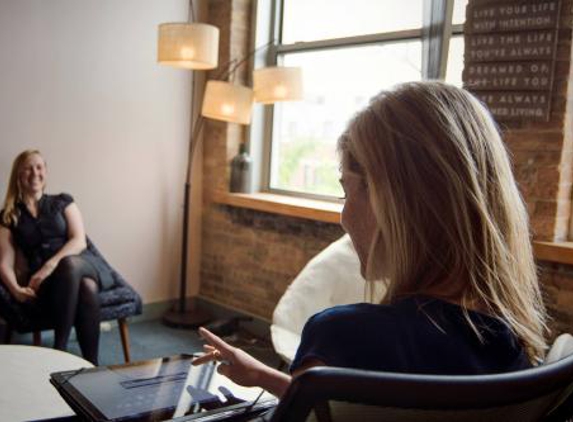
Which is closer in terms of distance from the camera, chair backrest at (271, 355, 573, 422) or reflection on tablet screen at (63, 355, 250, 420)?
chair backrest at (271, 355, 573, 422)

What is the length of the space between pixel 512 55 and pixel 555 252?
2.76ft

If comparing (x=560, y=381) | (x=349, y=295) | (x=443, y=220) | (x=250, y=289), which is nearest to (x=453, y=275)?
(x=443, y=220)

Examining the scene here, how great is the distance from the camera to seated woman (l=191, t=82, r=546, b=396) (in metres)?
0.69

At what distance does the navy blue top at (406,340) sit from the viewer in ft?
2.21

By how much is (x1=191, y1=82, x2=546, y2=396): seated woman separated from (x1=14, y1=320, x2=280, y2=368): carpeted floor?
262cm

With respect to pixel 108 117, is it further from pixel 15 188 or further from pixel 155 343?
pixel 155 343

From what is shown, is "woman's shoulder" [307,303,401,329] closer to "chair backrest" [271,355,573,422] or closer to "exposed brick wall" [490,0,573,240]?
"chair backrest" [271,355,573,422]

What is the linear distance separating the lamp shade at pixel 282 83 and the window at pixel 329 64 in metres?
0.37

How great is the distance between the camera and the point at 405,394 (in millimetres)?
485

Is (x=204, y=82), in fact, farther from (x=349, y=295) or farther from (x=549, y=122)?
(x=549, y=122)

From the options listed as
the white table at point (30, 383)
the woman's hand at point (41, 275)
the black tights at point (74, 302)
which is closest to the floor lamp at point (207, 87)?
the black tights at point (74, 302)

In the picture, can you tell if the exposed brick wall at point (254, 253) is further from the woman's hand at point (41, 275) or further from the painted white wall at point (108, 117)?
the woman's hand at point (41, 275)

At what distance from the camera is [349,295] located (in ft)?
8.47

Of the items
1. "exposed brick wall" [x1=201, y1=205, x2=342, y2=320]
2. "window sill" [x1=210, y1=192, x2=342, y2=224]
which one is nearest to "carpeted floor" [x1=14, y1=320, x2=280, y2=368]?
"exposed brick wall" [x1=201, y1=205, x2=342, y2=320]
